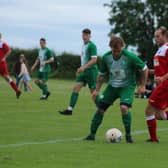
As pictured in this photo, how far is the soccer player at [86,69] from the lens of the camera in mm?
17831

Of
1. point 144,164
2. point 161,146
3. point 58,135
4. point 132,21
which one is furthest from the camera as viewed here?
point 132,21

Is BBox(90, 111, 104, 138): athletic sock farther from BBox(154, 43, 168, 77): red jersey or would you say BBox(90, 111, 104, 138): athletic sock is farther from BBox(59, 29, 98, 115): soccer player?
BBox(59, 29, 98, 115): soccer player

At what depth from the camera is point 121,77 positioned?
12117 millimetres

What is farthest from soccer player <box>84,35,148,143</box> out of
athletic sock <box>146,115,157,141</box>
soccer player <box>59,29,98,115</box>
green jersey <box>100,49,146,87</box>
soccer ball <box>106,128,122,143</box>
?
soccer player <box>59,29,98,115</box>

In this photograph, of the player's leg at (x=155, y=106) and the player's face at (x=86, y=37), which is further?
the player's face at (x=86, y=37)

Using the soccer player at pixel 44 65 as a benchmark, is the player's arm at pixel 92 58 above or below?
above

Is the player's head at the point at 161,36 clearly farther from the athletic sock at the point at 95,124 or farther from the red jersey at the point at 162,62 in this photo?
the athletic sock at the point at 95,124

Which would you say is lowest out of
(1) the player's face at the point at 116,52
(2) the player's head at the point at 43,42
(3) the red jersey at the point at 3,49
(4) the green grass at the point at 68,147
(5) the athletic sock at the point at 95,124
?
(4) the green grass at the point at 68,147

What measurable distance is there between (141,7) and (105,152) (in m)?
74.6

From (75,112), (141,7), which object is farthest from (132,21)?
(75,112)

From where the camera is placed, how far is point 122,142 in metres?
12.1

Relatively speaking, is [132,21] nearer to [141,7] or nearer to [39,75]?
[141,7]

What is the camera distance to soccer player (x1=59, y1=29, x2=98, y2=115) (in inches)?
702

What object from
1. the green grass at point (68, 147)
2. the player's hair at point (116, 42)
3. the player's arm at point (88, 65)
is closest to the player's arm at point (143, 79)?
the player's hair at point (116, 42)
